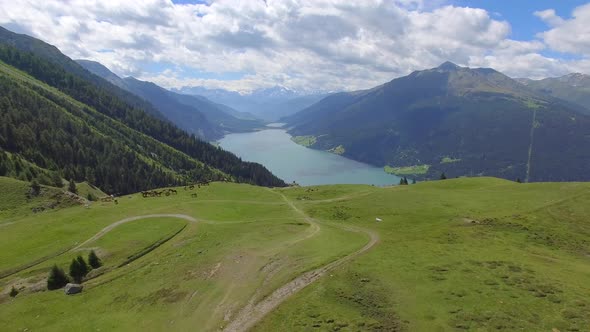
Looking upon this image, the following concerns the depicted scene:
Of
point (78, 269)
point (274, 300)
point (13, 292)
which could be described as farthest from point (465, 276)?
point (13, 292)

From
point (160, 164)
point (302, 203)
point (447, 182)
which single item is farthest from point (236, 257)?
point (160, 164)

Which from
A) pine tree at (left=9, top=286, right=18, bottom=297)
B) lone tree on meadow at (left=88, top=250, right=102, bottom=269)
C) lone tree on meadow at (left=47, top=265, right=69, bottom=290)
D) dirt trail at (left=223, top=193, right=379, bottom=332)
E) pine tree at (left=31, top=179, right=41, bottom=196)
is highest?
pine tree at (left=31, top=179, right=41, bottom=196)

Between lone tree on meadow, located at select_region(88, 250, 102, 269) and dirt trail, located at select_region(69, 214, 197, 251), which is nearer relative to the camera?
lone tree on meadow, located at select_region(88, 250, 102, 269)

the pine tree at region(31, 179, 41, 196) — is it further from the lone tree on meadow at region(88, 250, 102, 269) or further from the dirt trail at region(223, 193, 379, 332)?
the dirt trail at region(223, 193, 379, 332)

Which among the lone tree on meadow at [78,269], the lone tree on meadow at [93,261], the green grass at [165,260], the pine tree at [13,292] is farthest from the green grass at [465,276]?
the pine tree at [13,292]

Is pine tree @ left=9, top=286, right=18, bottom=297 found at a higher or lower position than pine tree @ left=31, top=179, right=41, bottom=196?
lower

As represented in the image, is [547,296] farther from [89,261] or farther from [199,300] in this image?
[89,261]

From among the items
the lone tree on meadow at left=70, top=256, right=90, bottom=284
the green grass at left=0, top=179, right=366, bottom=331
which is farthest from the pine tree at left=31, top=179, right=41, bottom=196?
the lone tree on meadow at left=70, top=256, right=90, bottom=284
